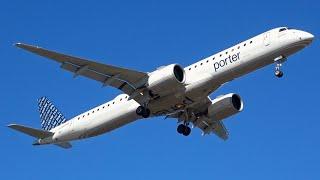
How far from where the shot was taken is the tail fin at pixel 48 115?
60.9 meters

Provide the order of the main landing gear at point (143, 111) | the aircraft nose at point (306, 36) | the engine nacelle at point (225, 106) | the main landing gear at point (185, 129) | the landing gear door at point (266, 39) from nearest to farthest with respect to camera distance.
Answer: the aircraft nose at point (306, 36) < the landing gear door at point (266, 39) < the main landing gear at point (143, 111) < the engine nacelle at point (225, 106) < the main landing gear at point (185, 129)

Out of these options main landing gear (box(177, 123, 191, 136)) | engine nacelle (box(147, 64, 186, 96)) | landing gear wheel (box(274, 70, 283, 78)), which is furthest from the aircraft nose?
main landing gear (box(177, 123, 191, 136))

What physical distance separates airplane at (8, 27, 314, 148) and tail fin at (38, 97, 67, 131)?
14.0 feet

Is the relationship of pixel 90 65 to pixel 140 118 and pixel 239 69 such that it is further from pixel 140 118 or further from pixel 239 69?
pixel 239 69

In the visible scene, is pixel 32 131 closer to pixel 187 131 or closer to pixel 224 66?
pixel 187 131

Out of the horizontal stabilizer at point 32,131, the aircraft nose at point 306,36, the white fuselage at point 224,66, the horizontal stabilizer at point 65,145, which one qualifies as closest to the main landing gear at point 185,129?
the white fuselage at point 224,66

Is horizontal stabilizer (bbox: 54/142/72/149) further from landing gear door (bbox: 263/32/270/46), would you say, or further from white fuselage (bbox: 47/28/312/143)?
landing gear door (bbox: 263/32/270/46)

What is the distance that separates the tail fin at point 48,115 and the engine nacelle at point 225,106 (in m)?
12.0

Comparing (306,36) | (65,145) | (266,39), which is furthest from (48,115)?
(306,36)

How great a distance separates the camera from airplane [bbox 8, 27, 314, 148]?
167 ft

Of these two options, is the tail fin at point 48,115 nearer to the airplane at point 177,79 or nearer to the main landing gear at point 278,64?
the airplane at point 177,79

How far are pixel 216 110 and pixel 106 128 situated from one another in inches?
322

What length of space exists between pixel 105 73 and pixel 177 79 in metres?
5.03

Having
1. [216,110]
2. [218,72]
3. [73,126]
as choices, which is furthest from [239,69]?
[73,126]
